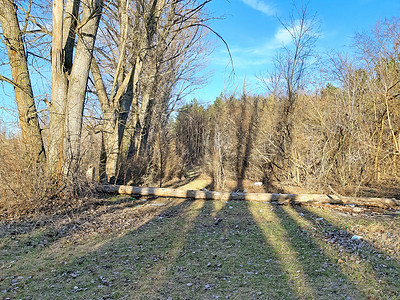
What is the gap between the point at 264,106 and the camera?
46.0 feet

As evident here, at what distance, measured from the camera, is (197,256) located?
13.8ft

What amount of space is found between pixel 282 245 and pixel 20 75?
23.2ft

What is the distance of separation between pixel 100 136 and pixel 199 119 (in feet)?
50.9

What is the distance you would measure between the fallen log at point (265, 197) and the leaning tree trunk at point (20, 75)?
88.0 inches

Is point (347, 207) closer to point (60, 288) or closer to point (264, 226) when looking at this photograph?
point (264, 226)

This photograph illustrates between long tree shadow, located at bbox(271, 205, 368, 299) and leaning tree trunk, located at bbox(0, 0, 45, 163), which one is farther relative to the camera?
leaning tree trunk, located at bbox(0, 0, 45, 163)

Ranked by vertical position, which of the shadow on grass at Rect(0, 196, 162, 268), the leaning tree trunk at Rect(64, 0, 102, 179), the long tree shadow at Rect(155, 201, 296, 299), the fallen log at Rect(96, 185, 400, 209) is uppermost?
the leaning tree trunk at Rect(64, 0, 102, 179)

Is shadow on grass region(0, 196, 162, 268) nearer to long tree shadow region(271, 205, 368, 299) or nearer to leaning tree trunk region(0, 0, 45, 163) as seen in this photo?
leaning tree trunk region(0, 0, 45, 163)

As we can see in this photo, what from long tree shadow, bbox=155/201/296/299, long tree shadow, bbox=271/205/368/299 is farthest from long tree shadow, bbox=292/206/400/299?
long tree shadow, bbox=155/201/296/299

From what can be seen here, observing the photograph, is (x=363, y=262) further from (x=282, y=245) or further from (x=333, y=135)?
(x=333, y=135)

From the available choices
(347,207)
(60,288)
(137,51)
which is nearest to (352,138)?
(347,207)

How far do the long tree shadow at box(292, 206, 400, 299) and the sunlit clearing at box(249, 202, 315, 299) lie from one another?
58cm

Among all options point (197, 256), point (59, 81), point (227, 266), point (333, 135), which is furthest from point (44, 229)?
point (333, 135)

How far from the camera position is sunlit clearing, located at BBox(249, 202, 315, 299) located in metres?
3.27
